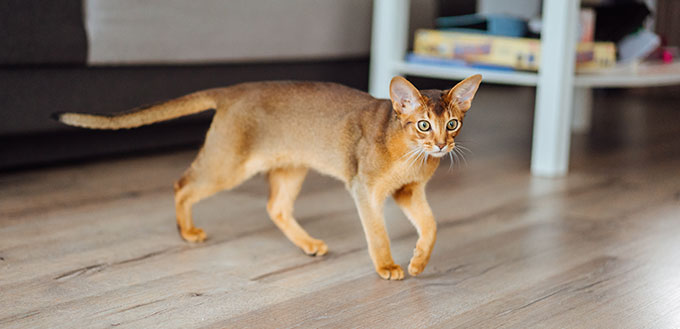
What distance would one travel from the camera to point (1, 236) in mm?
1574

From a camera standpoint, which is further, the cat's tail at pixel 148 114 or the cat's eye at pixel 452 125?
the cat's tail at pixel 148 114

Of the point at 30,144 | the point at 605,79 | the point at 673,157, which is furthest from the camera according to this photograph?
the point at 673,157

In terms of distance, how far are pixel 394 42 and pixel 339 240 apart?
1109 mm

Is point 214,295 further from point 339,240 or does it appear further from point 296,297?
point 339,240

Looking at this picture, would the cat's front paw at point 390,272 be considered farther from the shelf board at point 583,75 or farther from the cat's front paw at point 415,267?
the shelf board at point 583,75

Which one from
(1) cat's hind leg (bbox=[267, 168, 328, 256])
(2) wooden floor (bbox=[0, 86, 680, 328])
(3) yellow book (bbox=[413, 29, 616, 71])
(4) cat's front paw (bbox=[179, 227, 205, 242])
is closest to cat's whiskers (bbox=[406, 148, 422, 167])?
(2) wooden floor (bbox=[0, 86, 680, 328])

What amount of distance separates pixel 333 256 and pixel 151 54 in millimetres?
960

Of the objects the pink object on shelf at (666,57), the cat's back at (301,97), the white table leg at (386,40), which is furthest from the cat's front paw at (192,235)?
the pink object on shelf at (666,57)

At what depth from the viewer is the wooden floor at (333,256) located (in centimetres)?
121

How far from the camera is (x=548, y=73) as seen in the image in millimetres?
2305

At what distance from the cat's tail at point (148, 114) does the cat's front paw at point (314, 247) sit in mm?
332

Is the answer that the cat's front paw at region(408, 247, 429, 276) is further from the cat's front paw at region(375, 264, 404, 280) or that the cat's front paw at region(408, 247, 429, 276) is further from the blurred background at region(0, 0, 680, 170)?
the blurred background at region(0, 0, 680, 170)

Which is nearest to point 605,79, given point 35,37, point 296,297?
point 296,297

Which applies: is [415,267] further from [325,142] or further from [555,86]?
[555,86]
